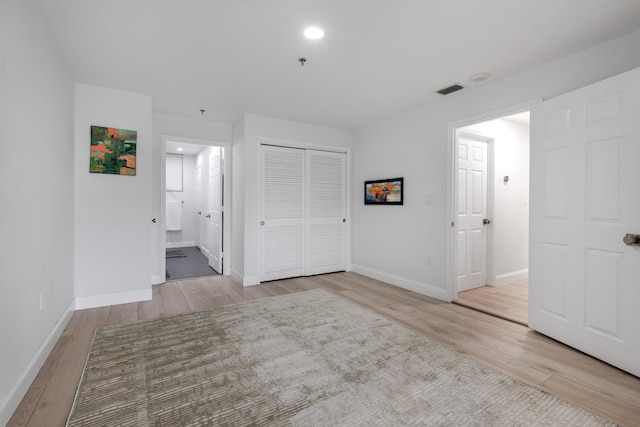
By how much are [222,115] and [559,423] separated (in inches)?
185

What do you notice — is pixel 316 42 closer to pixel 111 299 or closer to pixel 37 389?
pixel 37 389

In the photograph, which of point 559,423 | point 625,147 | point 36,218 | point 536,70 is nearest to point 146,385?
point 36,218


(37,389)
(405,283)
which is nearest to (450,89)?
(405,283)

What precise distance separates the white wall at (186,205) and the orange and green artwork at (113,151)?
4.91 meters

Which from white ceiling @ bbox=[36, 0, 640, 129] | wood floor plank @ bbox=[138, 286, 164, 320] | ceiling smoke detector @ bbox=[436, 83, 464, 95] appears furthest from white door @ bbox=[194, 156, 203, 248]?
ceiling smoke detector @ bbox=[436, 83, 464, 95]

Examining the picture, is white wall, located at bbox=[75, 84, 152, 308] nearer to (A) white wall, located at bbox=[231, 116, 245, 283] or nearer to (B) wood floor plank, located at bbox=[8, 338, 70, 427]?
(B) wood floor plank, located at bbox=[8, 338, 70, 427]

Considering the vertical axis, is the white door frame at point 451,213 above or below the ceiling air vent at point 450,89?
below

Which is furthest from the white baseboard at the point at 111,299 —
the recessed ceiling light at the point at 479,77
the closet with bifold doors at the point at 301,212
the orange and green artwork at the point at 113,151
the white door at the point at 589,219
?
the recessed ceiling light at the point at 479,77

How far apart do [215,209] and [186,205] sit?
3.20m

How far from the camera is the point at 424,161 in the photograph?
3.97 meters

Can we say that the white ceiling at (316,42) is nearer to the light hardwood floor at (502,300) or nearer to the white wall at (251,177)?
the white wall at (251,177)

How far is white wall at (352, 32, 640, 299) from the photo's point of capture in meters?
2.54

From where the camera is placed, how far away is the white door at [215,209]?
5.14m

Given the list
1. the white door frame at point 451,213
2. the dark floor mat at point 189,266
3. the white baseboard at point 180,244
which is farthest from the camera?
the white baseboard at point 180,244
